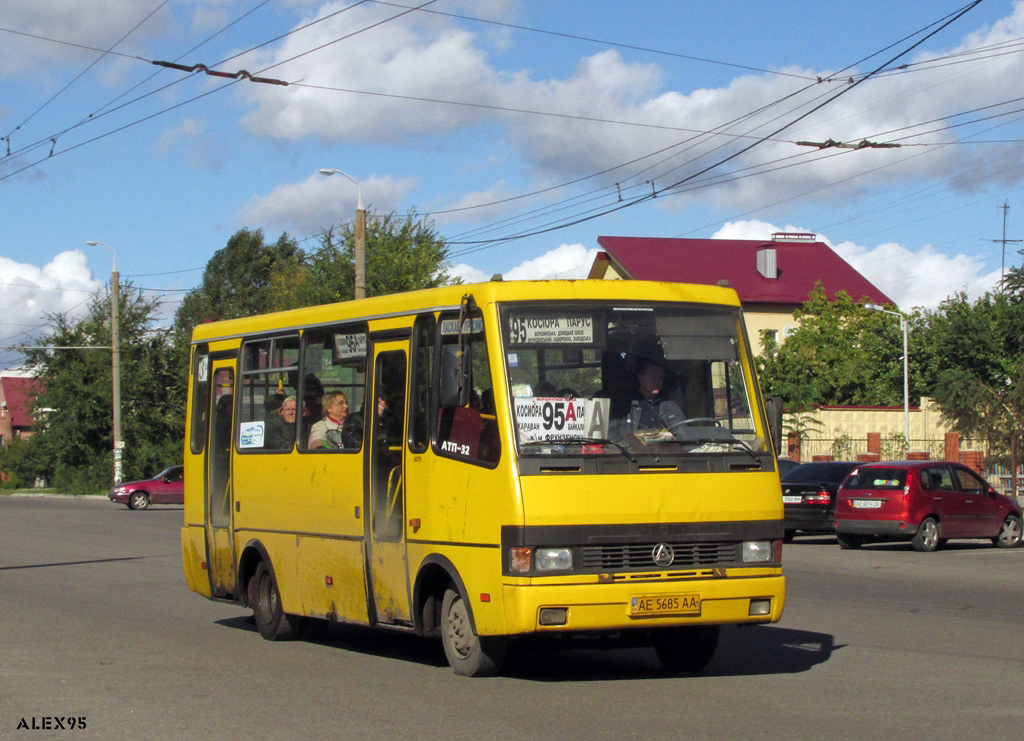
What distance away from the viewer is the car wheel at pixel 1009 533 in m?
22.9

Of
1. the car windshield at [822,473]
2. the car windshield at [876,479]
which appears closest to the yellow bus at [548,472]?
the car windshield at [876,479]

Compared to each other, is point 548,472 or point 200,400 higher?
point 200,400

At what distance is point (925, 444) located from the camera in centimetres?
4688

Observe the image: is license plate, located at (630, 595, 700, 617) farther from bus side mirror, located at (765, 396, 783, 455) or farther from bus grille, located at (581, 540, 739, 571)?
bus side mirror, located at (765, 396, 783, 455)

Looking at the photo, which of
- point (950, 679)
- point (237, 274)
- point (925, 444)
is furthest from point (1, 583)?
point (237, 274)

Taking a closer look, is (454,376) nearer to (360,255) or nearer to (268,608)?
(268,608)

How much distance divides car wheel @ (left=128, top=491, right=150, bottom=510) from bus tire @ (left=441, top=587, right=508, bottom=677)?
36016mm

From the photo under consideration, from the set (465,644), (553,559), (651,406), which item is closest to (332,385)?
(465,644)

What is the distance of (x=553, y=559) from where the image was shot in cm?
801

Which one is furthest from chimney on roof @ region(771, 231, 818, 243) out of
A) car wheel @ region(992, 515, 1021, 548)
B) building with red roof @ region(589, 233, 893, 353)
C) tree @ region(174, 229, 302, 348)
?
car wheel @ region(992, 515, 1021, 548)

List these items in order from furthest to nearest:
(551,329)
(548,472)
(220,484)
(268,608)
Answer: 1. (220,484)
2. (268,608)
3. (551,329)
4. (548,472)

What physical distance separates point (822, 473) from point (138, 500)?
1009 inches

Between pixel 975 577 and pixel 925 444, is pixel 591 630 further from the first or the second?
pixel 925 444

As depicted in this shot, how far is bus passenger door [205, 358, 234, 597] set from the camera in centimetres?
1202
